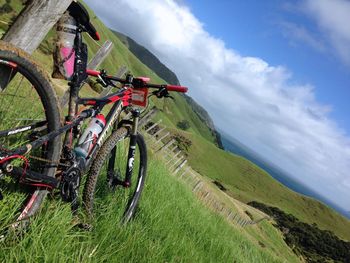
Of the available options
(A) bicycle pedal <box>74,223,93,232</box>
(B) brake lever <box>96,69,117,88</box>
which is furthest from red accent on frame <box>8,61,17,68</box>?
(B) brake lever <box>96,69,117,88</box>

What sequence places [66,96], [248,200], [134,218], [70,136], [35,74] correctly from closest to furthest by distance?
[35,74]
[70,136]
[134,218]
[66,96]
[248,200]

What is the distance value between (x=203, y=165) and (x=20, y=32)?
138164 millimetres

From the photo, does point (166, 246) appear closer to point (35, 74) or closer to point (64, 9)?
point (35, 74)

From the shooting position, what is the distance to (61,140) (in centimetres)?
380

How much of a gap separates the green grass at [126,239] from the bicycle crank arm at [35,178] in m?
0.24

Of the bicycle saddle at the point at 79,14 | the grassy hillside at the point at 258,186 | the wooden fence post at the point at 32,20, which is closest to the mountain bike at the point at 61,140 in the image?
the bicycle saddle at the point at 79,14

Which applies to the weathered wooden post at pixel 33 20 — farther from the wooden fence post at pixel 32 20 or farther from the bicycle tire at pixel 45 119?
the bicycle tire at pixel 45 119

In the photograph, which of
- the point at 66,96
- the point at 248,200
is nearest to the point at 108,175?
the point at 66,96

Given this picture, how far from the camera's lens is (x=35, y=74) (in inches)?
134

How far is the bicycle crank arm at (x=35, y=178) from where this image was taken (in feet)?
10.9

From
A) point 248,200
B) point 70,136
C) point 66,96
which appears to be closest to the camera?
point 70,136

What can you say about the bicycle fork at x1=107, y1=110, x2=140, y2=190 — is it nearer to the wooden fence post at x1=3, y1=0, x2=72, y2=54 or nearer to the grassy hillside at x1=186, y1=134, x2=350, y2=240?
the wooden fence post at x1=3, y1=0, x2=72, y2=54

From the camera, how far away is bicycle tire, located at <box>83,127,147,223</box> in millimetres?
4426

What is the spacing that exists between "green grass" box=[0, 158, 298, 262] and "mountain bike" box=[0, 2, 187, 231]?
210mm
